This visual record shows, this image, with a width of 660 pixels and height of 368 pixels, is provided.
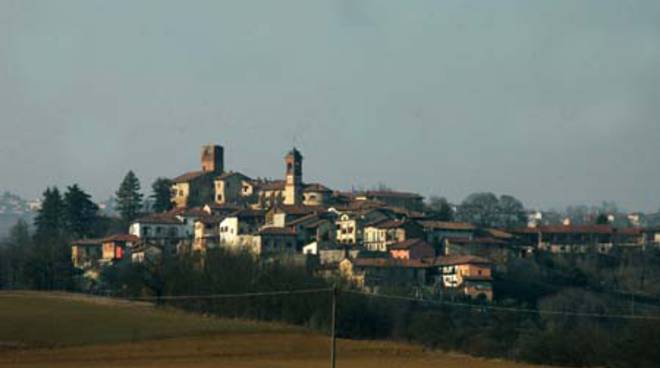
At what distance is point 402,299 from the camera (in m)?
73.7

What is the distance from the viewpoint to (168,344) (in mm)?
44719

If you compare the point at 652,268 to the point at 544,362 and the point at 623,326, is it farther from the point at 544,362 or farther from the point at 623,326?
the point at 544,362

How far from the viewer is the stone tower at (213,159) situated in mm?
127625

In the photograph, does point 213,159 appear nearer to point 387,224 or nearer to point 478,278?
point 387,224

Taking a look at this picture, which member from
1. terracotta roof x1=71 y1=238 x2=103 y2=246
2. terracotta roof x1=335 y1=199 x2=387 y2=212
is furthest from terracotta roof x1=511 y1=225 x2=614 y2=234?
terracotta roof x1=71 y1=238 x2=103 y2=246

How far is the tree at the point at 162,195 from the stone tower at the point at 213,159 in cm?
480

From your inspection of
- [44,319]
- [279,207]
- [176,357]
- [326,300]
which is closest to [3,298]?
[44,319]

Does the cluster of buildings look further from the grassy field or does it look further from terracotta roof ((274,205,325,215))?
the grassy field

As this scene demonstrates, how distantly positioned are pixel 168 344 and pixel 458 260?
45.7 m

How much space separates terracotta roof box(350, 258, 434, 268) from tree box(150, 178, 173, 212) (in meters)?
36.7

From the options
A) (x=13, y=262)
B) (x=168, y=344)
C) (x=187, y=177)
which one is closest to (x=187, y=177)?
(x=187, y=177)

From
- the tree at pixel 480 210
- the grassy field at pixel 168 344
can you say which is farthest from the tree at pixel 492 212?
the grassy field at pixel 168 344

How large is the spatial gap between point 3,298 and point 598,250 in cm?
5460

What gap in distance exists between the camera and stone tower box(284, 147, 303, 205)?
371 feet
